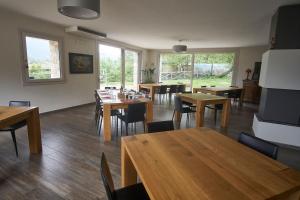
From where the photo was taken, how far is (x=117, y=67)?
7.55 m

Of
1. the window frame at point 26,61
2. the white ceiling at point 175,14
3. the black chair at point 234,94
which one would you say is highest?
the white ceiling at point 175,14

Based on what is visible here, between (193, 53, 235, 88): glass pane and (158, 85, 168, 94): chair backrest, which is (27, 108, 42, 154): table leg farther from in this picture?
(193, 53, 235, 88): glass pane

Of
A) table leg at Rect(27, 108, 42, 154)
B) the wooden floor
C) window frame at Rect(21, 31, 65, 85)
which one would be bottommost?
the wooden floor

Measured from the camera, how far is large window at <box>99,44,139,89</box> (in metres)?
6.77

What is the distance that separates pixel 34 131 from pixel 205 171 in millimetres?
2549

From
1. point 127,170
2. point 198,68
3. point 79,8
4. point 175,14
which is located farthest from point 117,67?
point 127,170

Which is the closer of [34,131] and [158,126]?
[158,126]

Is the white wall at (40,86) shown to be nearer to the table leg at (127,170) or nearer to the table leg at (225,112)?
the table leg at (127,170)

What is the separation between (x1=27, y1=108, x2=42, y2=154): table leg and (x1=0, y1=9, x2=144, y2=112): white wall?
188 centimetres

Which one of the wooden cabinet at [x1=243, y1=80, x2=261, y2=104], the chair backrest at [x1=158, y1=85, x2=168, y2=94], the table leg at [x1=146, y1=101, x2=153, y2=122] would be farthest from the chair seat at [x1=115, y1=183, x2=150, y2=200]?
the wooden cabinet at [x1=243, y1=80, x2=261, y2=104]

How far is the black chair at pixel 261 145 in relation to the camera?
4.56 feet

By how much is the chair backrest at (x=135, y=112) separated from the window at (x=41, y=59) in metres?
2.87

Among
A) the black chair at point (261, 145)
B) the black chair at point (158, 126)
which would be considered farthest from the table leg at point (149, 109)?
the black chair at point (261, 145)

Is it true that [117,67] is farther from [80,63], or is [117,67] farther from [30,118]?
[30,118]
